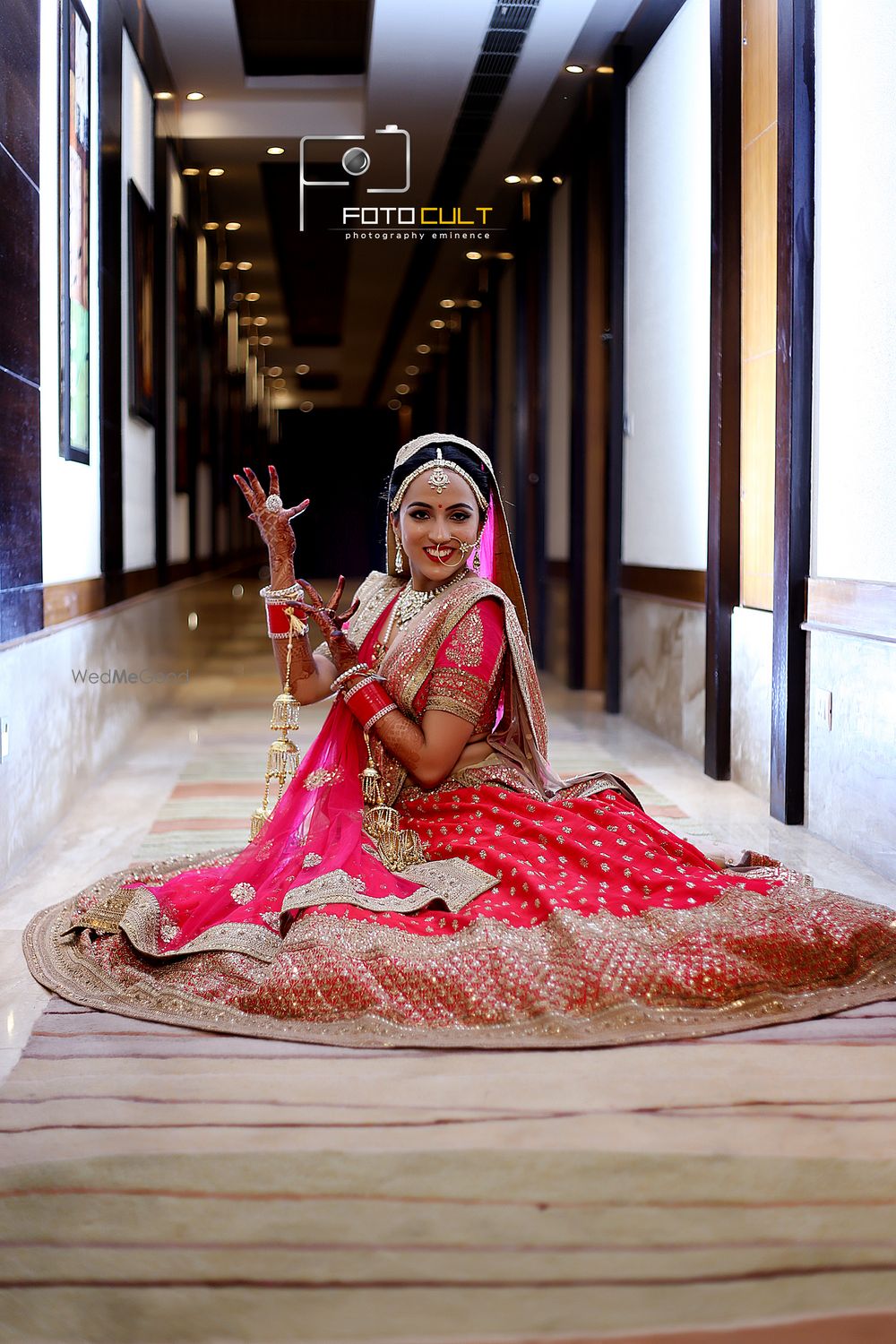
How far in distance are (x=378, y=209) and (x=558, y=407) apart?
2.94 meters

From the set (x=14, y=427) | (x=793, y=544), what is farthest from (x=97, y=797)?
(x=793, y=544)

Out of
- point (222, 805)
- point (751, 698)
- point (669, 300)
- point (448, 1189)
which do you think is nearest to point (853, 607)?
point (751, 698)

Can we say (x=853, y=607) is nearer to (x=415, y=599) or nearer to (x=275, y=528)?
(x=415, y=599)

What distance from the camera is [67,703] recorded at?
4.18 m

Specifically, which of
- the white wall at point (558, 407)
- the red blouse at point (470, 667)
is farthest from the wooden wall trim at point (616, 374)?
the red blouse at point (470, 667)

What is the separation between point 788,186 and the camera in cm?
383

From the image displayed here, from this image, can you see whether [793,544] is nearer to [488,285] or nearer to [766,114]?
[766,114]

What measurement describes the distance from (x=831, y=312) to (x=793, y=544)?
0.67 meters

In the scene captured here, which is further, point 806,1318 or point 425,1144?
point 425,1144

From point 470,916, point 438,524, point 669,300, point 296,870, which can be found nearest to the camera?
point 470,916

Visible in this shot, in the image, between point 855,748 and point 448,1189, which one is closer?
point 448,1189

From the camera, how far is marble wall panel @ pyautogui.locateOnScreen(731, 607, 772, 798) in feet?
14.4

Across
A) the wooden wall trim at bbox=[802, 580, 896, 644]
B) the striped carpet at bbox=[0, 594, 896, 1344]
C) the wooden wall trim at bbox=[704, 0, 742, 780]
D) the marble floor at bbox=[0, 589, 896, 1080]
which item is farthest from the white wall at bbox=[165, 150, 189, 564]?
the striped carpet at bbox=[0, 594, 896, 1344]

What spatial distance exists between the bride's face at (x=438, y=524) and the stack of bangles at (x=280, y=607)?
0.88 ft
